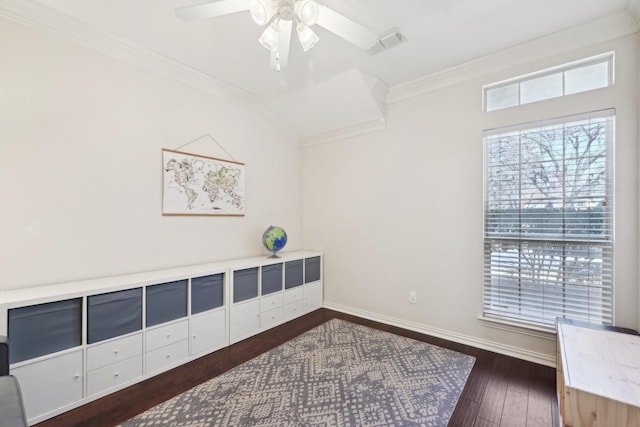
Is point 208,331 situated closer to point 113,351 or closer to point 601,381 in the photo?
point 113,351

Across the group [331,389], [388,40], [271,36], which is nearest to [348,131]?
[388,40]

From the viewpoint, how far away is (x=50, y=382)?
1.73m

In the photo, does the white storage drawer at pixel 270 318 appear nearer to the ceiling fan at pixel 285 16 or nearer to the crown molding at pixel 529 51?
the ceiling fan at pixel 285 16

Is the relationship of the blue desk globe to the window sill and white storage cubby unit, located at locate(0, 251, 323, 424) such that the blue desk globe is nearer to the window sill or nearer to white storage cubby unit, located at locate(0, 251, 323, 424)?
white storage cubby unit, located at locate(0, 251, 323, 424)

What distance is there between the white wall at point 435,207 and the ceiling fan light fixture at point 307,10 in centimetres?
177

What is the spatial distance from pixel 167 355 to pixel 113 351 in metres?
0.40

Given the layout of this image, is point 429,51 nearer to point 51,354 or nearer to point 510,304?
point 510,304

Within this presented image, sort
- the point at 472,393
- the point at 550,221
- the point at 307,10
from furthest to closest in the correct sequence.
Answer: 1. the point at 550,221
2. the point at 472,393
3. the point at 307,10

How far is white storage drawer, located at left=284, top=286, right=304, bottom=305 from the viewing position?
3277 millimetres

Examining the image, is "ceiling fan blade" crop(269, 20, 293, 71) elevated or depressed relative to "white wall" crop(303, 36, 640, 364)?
elevated

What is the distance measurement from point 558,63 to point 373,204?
199 centimetres

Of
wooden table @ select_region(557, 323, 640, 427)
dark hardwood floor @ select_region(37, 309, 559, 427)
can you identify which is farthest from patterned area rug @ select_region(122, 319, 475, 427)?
wooden table @ select_region(557, 323, 640, 427)

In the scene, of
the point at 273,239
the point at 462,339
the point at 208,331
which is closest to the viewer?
Answer: the point at 208,331

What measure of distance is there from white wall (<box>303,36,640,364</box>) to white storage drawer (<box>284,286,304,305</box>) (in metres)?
0.47
